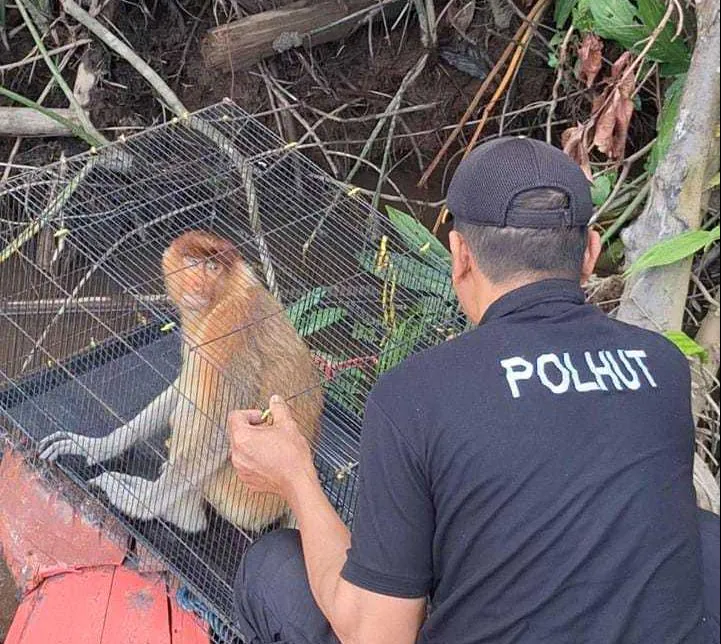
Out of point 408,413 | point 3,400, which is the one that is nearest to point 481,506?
point 408,413

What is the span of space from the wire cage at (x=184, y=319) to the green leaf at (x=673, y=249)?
0.62 m

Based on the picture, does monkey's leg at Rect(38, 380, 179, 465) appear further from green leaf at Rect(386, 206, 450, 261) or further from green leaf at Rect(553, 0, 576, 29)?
green leaf at Rect(553, 0, 576, 29)

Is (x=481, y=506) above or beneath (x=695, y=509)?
above

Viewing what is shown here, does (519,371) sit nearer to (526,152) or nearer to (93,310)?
(526,152)

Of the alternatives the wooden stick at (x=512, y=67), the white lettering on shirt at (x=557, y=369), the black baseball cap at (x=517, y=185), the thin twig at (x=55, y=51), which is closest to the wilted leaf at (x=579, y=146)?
the wooden stick at (x=512, y=67)

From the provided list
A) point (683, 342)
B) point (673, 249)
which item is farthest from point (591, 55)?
point (683, 342)

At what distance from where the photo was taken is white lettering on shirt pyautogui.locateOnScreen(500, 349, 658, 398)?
4.91 ft

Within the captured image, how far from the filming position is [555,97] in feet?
13.1

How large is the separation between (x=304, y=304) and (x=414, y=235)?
2.15 feet

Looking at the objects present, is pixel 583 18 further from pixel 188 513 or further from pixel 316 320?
pixel 188 513

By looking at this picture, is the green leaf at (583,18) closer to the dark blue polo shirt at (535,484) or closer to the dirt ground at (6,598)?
the dark blue polo shirt at (535,484)

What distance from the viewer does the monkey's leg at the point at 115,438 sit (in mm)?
2850

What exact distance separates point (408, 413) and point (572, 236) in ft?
1.45

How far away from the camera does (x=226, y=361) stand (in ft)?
8.61
